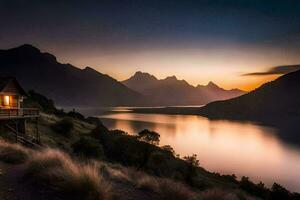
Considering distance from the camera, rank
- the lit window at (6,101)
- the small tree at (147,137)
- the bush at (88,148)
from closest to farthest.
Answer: the bush at (88,148) → the lit window at (6,101) → the small tree at (147,137)

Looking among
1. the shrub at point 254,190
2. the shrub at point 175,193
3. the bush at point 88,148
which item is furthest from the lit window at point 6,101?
the shrub at point 254,190

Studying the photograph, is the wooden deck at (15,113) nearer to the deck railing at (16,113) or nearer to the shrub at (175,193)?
the deck railing at (16,113)

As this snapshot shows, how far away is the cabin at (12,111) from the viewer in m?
30.4

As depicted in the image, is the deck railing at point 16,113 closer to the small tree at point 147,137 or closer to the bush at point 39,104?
the bush at point 39,104

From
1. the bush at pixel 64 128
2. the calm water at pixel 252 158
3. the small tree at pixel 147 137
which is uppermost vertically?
the bush at pixel 64 128

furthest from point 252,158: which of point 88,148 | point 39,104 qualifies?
point 88,148

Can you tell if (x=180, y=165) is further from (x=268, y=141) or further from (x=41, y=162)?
(x=268, y=141)

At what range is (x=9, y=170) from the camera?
406 inches

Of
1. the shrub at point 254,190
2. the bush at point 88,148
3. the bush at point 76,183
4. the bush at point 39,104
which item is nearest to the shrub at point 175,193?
the bush at point 76,183

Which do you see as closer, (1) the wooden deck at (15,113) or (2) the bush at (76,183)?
(2) the bush at (76,183)

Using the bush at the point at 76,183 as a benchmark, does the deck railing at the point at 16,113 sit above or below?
above

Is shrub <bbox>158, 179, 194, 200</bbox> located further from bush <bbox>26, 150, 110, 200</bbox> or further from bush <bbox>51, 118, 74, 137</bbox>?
bush <bbox>51, 118, 74, 137</bbox>

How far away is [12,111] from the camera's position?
1221 inches

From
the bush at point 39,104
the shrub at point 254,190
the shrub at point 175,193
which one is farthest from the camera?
the bush at point 39,104
